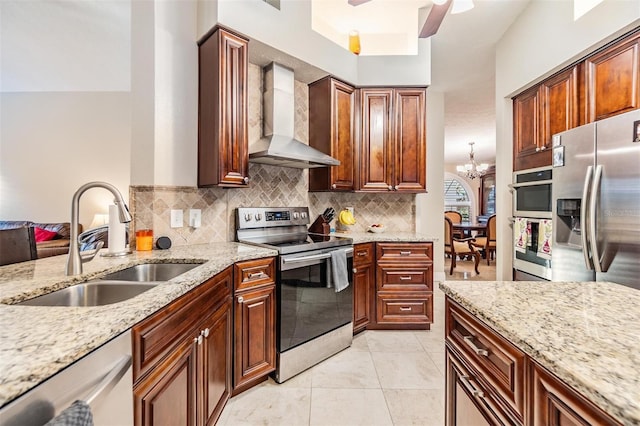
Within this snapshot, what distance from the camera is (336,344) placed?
232 cm

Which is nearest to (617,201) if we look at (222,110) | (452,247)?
(222,110)

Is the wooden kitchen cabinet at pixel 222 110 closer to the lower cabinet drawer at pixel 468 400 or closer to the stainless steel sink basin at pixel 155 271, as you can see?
the stainless steel sink basin at pixel 155 271

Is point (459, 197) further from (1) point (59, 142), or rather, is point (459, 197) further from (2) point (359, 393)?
(1) point (59, 142)

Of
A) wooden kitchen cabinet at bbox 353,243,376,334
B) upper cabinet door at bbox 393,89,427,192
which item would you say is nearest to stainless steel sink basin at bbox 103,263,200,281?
wooden kitchen cabinet at bbox 353,243,376,334

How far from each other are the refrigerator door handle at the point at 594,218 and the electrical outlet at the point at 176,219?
266 cm

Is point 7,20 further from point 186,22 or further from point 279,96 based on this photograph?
point 279,96

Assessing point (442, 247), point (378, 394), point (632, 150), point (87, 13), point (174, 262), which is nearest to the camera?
point (632, 150)

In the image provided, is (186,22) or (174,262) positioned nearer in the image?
(174,262)

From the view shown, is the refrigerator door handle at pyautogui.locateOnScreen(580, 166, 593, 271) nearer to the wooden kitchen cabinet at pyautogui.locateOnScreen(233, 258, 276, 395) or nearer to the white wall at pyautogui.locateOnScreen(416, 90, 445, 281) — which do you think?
the wooden kitchen cabinet at pyautogui.locateOnScreen(233, 258, 276, 395)

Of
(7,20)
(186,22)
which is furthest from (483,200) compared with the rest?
(7,20)

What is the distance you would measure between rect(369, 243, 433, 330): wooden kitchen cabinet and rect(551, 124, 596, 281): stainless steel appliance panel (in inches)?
38.6

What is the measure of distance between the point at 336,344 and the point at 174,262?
1.40 meters

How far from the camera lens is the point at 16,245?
150 cm

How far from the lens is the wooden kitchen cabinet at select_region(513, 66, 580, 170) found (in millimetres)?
2371
